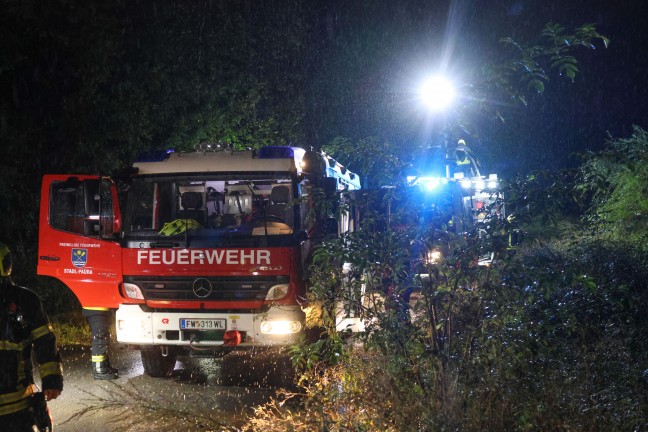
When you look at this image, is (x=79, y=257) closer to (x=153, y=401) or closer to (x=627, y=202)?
(x=153, y=401)

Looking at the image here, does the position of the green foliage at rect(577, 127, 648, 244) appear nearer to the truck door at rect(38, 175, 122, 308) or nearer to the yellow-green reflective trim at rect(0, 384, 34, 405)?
the truck door at rect(38, 175, 122, 308)

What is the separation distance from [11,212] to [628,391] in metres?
11.8

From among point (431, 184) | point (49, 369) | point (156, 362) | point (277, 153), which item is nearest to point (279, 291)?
point (277, 153)

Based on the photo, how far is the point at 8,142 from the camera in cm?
1346

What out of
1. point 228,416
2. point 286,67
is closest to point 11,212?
point 286,67

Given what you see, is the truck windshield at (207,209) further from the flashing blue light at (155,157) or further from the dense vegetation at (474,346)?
the dense vegetation at (474,346)

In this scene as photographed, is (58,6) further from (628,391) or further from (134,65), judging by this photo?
(628,391)

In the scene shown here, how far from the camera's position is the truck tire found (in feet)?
28.2

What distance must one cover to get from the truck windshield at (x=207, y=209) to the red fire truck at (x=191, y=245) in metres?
0.01

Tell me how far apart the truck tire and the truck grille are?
0.85 meters

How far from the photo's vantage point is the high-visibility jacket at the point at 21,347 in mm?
3814

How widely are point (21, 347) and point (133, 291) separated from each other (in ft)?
14.0

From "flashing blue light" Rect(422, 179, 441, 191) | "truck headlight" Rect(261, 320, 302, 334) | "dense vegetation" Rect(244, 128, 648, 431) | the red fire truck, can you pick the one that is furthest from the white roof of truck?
"flashing blue light" Rect(422, 179, 441, 191)

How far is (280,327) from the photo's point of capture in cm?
782
